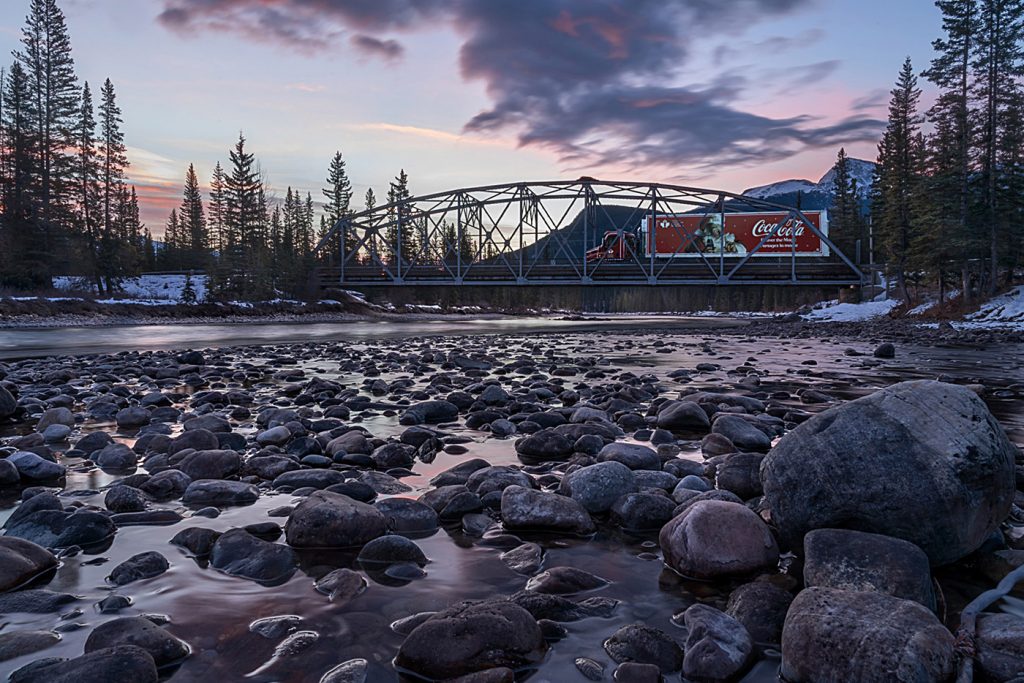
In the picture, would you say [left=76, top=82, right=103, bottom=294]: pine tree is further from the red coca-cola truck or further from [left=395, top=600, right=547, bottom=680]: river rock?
[left=395, top=600, right=547, bottom=680]: river rock

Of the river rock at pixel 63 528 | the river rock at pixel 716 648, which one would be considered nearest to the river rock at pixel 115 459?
the river rock at pixel 63 528

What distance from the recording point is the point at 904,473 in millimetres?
3238

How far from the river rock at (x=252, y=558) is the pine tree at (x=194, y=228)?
292ft

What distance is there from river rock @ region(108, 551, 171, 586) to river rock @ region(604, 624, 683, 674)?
247 cm

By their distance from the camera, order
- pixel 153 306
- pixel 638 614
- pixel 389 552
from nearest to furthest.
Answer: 1. pixel 638 614
2. pixel 389 552
3. pixel 153 306

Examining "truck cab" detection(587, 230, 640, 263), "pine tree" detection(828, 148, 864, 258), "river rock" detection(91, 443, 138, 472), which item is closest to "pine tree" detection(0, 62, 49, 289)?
"truck cab" detection(587, 230, 640, 263)

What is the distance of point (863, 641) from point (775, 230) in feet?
216

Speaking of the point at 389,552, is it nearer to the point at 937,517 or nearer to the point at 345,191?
the point at 937,517

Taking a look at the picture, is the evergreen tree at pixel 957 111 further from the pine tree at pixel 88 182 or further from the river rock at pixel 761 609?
the pine tree at pixel 88 182

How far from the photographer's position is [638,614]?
288 centimetres

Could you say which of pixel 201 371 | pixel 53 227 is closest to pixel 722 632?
pixel 201 371

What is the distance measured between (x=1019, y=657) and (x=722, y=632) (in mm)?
1070

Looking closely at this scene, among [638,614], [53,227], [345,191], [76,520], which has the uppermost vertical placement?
[345,191]

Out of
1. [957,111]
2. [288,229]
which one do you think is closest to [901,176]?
[957,111]
